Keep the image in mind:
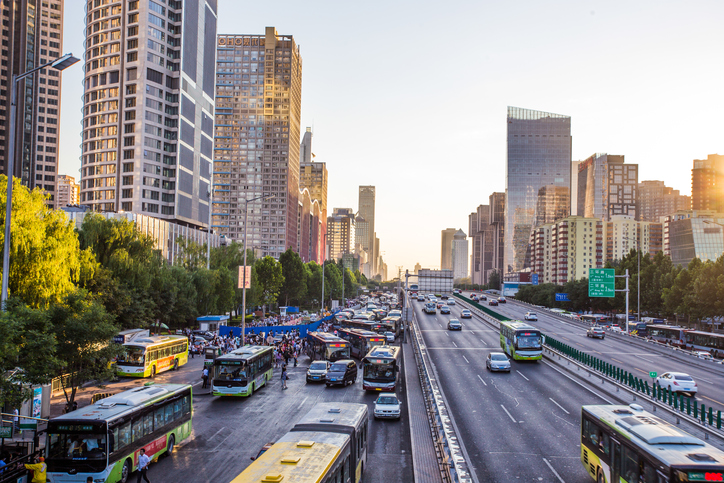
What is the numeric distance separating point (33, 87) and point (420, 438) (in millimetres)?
184356

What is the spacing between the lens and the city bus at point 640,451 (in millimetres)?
11625

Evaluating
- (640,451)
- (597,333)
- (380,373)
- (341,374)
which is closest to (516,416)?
(380,373)

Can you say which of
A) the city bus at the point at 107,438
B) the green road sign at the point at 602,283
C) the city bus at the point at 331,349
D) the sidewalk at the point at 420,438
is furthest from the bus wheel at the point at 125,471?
the green road sign at the point at 602,283

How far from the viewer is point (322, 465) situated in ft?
39.6

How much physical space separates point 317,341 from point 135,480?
29088mm

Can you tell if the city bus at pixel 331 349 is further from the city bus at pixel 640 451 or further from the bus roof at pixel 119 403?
the city bus at pixel 640 451

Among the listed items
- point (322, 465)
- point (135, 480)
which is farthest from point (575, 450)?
point (135, 480)

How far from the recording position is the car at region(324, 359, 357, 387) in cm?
3512

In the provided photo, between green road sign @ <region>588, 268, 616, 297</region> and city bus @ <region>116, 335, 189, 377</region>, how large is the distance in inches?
1941

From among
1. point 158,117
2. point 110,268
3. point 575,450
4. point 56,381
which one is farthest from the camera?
point 158,117

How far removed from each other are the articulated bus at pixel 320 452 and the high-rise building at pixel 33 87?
153410mm

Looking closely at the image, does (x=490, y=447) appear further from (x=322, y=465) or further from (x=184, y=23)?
(x=184, y=23)

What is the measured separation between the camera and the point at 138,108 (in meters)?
100

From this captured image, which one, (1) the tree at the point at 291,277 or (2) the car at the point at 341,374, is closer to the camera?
(2) the car at the point at 341,374
